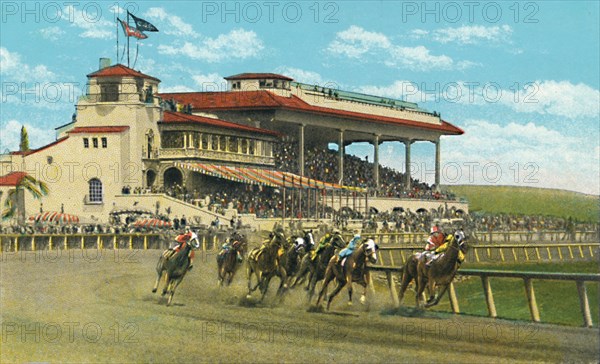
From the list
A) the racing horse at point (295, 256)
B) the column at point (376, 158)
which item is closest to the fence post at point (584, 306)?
the racing horse at point (295, 256)

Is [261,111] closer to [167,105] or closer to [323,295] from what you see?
[167,105]

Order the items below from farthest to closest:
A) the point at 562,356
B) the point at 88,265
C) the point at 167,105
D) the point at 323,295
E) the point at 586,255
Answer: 1. the point at 167,105
2. the point at 586,255
3. the point at 88,265
4. the point at 323,295
5. the point at 562,356

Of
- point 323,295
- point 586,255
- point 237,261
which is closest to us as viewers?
point 323,295

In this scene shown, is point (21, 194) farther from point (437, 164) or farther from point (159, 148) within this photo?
point (437, 164)

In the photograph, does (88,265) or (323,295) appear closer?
(323,295)

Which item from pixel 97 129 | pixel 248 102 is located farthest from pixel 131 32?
pixel 248 102

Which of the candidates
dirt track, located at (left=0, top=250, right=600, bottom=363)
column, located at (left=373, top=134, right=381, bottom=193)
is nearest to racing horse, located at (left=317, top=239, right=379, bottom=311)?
dirt track, located at (left=0, top=250, right=600, bottom=363)

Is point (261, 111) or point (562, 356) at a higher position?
point (261, 111)

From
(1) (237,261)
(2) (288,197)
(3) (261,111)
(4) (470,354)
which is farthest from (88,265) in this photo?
(3) (261,111)
